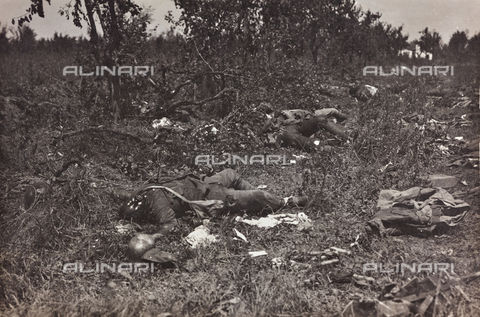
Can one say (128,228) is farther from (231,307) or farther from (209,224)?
(231,307)

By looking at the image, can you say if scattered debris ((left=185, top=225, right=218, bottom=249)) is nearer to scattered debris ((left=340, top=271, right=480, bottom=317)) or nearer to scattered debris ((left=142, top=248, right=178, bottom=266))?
scattered debris ((left=142, top=248, right=178, bottom=266))

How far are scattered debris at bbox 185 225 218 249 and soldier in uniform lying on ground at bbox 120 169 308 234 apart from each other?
0.59 ft

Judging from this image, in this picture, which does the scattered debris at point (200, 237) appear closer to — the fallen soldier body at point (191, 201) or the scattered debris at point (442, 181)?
the fallen soldier body at point (191, 201)

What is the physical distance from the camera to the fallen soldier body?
12.5ft

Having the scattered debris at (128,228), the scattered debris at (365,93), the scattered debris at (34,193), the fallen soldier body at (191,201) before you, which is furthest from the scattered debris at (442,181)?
the scattered debris at (34,193)

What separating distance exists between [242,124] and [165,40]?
4.23 meters

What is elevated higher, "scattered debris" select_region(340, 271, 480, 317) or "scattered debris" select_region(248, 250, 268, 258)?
"scattered debris" select_region(248, 250, 268, 258)

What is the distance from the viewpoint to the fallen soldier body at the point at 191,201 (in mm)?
3822

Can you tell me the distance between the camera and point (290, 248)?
3549 mm

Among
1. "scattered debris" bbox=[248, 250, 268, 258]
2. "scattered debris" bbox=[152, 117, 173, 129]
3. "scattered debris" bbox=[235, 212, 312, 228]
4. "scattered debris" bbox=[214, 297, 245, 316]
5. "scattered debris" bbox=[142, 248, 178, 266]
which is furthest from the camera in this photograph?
"scattered debris" bbox=[152, 117, 173, 129]

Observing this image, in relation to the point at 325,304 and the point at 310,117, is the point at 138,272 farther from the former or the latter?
the point at 310,117

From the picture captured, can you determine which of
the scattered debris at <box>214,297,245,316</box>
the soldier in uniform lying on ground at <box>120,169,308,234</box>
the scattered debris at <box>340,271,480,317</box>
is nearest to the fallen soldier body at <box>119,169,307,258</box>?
the soldier in uniform lying on ground at <box>120,169,308,234</box>

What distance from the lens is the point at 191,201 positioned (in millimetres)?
3922

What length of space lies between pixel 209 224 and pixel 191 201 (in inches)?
11.8
